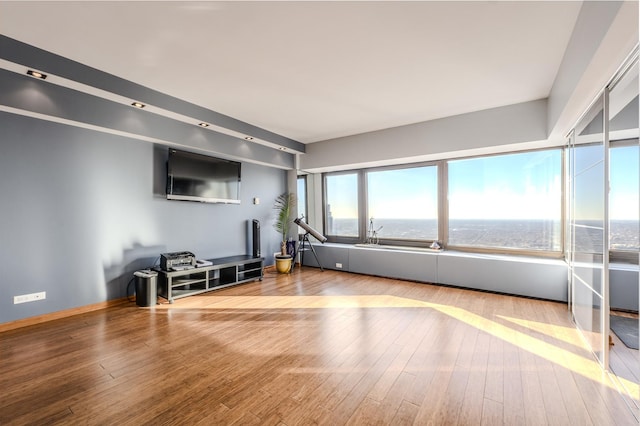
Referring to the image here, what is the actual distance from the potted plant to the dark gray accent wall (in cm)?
169

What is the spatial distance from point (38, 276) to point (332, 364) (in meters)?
3.47

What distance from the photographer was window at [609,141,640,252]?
210 cm

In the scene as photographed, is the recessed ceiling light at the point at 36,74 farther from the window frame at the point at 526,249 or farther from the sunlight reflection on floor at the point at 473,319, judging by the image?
the window frame at the point at 526,249

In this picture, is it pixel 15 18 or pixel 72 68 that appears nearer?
pixel 15 18

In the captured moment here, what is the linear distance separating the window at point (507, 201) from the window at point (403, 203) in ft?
1.15

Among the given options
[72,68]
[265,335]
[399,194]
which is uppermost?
[72,68]

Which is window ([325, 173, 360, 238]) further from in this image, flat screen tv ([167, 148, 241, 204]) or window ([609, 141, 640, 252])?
window ([609, 141, 640, 252])

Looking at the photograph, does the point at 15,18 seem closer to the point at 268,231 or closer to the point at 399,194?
the point at 268,231

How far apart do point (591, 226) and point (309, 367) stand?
2.71m

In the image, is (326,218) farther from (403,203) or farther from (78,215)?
(78,215)

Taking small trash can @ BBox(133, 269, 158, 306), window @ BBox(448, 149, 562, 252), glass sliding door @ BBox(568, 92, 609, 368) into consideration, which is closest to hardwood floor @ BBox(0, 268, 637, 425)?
small trash can @ BBox(133, 269, 158, 306)

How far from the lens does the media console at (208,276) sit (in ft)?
12.9

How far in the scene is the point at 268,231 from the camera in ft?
20.2

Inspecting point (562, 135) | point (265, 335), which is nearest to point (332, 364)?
point (265, 335)
